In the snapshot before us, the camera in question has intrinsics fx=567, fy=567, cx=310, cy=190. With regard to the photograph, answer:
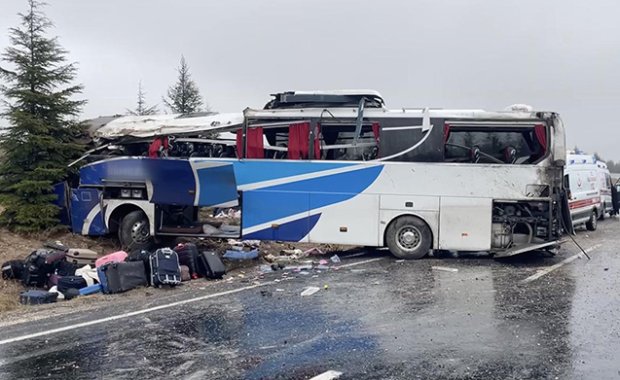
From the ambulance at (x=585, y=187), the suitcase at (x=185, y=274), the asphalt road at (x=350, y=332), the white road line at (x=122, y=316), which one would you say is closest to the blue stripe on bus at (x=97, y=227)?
the suitcase at (x=185, y=274)

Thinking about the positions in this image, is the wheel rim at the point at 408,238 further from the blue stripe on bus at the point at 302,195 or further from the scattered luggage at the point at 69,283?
the scattered luggage at the point at 69,283

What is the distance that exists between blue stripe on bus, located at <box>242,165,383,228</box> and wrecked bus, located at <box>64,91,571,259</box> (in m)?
0.02

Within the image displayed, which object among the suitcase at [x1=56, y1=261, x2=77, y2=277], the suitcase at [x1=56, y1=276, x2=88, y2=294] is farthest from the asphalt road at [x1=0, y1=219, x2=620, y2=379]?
the suitcase at [x1=56, y1=261, x2=77, y2=277]

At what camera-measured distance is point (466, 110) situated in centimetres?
1145

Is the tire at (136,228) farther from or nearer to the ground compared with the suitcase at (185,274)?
farther from the ground

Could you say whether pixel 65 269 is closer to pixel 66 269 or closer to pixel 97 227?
pixel 66 269

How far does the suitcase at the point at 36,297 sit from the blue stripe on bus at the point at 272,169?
14.3 feet

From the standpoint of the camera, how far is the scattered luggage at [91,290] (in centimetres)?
919

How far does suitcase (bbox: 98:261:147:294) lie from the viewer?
30.0ft

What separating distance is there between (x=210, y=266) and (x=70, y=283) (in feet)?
7.65

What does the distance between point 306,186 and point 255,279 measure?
2539mm

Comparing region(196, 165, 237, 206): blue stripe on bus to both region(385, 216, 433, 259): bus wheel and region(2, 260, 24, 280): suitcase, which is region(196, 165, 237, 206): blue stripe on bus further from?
region(2, 260, 24, 280): suitcase

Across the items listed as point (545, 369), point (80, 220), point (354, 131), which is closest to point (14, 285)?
point (80, 220)

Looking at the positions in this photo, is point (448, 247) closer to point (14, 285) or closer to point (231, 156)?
point (231, 156)
